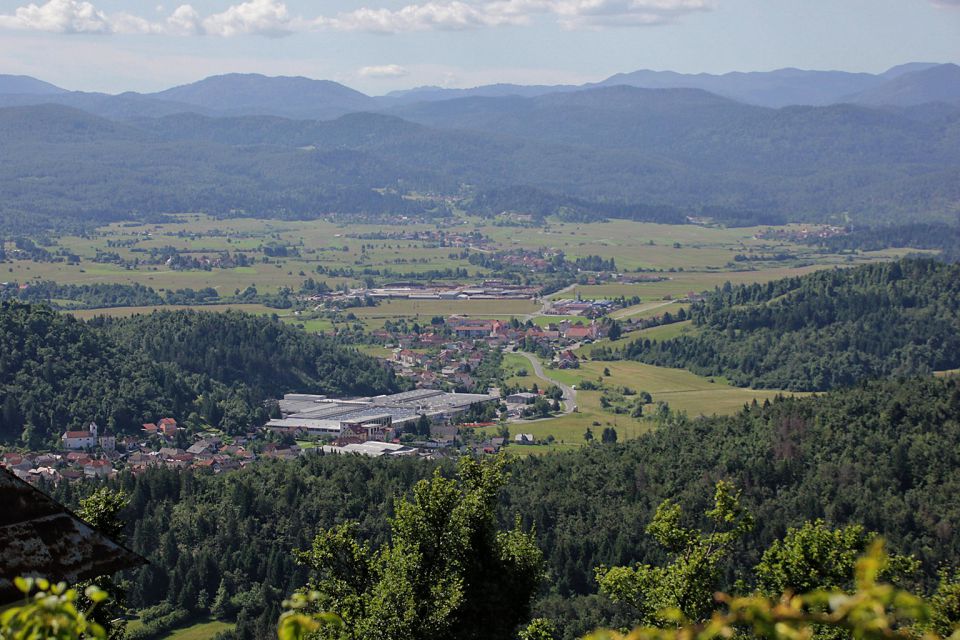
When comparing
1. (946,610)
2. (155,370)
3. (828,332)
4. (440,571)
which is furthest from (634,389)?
(946,610)

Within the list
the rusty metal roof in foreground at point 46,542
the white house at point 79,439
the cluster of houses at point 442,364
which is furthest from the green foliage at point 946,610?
the cluster of houses at point 442,364

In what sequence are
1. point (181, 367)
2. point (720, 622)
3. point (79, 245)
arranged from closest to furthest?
point (720, 622)
point (181, 367)
point (79, 245)

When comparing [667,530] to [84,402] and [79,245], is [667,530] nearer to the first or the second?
[84,402]

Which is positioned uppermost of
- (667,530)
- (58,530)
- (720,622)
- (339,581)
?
(720,622)

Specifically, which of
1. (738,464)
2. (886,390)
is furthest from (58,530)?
(886,390)

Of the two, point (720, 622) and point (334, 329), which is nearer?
point (720, 622)

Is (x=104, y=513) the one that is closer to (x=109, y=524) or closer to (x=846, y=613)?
(x=109, y=524)

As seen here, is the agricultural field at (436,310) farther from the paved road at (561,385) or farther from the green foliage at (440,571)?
the green foliage at (440,571)
